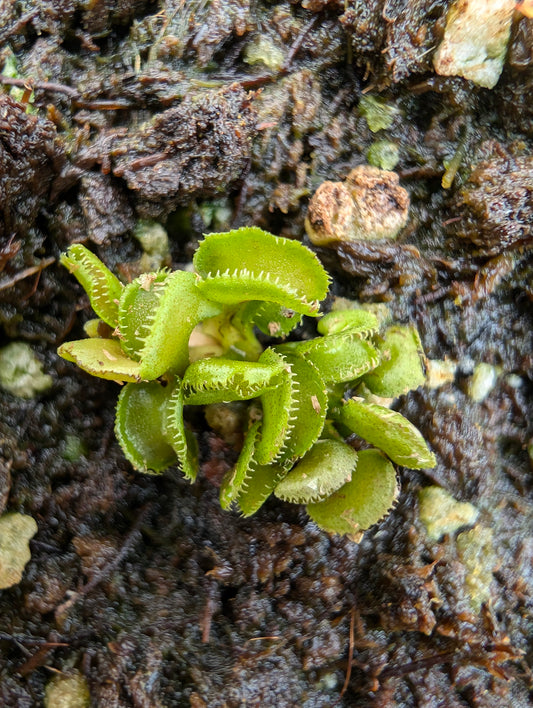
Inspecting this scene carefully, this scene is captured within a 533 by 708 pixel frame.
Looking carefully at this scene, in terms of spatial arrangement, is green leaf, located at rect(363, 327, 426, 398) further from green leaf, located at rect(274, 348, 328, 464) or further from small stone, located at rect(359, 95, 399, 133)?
small stone, located at rect(359, 95, 399, 133)

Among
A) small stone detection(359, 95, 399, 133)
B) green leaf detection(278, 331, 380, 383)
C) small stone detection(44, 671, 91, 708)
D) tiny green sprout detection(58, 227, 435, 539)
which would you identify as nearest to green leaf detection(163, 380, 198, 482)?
tiny green sprout detection(58, 227, 435, 539)

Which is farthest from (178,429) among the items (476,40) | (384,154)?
(476,40)

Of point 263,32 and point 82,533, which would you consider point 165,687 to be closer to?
point 82,533

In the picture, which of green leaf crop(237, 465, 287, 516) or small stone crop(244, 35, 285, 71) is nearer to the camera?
green leaf crop(237, 465, 287, 516)

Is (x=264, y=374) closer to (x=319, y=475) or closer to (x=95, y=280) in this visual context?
(x=319, y=475)

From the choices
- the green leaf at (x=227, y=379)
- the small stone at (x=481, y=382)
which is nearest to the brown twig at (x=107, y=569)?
the green leaf at (x=227, y=379)

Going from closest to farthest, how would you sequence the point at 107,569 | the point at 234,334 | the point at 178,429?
the point at 178,429
the point at 107,569
the point at 234,334

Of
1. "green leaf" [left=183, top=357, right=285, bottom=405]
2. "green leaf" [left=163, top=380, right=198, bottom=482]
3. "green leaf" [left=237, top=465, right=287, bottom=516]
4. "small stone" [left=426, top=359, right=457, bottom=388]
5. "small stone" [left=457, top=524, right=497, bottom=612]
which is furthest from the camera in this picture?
"small stone" [left=426, top=359, right=457, bottom=388]
